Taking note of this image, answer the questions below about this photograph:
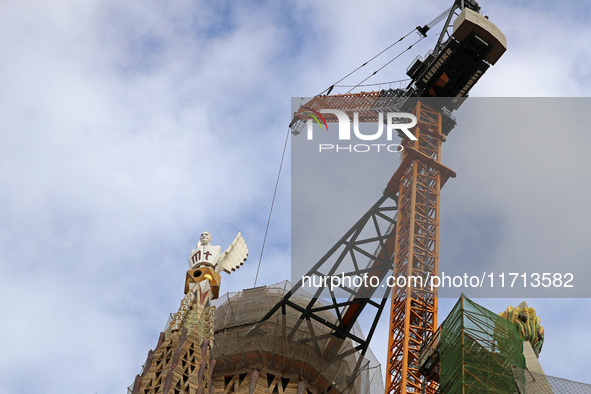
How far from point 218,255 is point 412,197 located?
15.2 metres

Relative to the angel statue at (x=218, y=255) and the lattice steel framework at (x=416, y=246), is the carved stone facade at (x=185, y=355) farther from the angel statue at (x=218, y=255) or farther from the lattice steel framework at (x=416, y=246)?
the lattice steel framework at (x=416, y=246)

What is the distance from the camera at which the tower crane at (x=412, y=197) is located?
187 feet

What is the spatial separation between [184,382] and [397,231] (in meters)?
21.9

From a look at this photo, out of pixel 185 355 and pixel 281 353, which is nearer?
pixel 185 355

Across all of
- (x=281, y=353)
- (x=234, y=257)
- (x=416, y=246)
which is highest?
(x=416, y=246)

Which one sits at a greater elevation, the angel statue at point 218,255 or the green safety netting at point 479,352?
the angel statue at point 218,255

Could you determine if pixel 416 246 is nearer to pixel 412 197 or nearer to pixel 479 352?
pixel 412 197

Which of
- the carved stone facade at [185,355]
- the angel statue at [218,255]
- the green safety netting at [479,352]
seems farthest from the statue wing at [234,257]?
the green safety netting at [479,352]

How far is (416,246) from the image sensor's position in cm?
6031

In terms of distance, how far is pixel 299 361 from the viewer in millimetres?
58438

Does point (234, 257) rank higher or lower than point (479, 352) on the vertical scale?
higher

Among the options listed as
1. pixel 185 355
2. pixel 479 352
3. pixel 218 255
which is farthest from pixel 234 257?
pixel 479 352

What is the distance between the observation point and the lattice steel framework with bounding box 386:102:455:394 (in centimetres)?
5456

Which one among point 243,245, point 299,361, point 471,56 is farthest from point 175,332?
point 471,56
